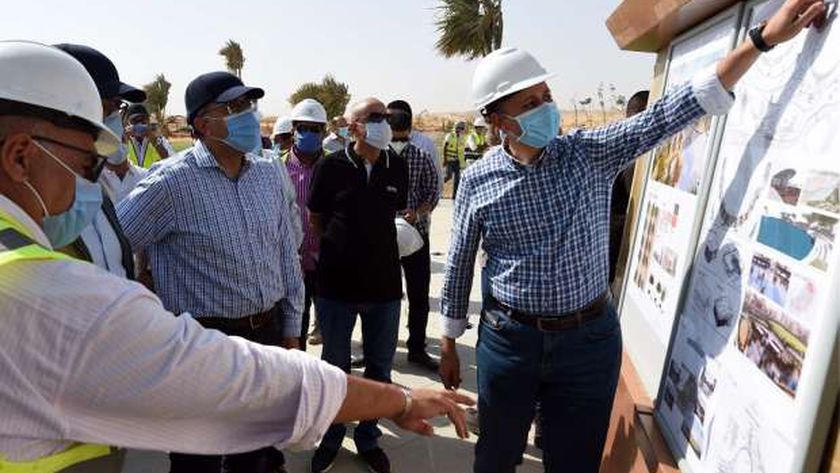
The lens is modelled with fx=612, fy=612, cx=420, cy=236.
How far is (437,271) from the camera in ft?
25.5

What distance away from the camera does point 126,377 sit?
1010 mm

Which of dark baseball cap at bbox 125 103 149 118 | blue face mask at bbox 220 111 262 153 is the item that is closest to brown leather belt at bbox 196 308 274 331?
blue face mask at bbox 220 111 262 153

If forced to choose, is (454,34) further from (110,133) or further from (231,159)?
(110,133)

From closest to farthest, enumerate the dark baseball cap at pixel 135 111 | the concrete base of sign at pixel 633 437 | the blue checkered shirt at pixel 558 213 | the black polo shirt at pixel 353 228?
the concrete base of sign at pixel 633 437
the blue checkered shirt at pixel 558 213
the black polo shirt at pixel 353 228
the dark baseball cap at pixel 135 111

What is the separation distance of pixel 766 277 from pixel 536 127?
3.14ft

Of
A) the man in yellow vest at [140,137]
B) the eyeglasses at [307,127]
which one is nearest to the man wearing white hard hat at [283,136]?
the eyeglasses at [307,127]

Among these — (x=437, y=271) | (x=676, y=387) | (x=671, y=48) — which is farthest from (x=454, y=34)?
(x=676, y=387)

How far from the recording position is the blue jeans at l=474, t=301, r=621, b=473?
2.15 meters

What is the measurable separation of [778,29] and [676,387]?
111 centimetres

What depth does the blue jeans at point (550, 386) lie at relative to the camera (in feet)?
7.07

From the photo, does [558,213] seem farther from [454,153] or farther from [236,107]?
[454,153]

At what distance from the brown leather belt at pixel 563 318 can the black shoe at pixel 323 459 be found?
1.59 m

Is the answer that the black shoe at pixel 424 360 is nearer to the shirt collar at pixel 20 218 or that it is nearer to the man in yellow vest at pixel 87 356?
the man in yellow vest at pixel 87 356

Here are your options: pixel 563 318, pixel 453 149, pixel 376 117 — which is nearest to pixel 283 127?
pixel 376 117
